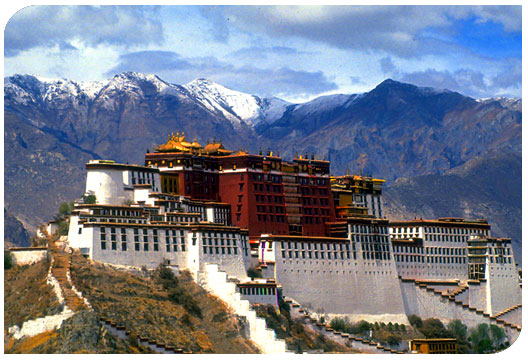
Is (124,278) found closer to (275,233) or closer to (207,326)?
(207,326)

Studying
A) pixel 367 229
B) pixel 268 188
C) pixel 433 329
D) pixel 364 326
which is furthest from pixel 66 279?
pixel 433 329

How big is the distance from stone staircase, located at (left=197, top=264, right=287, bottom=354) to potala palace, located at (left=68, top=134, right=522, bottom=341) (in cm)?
28

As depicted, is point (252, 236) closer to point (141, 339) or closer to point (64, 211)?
point (64, 211)

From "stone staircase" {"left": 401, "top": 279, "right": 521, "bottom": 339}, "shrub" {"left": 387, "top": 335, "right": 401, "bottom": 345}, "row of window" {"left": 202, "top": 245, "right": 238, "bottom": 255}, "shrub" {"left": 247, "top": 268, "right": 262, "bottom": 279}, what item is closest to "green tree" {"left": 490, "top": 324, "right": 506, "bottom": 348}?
"stone staircase" {"left": 401, "top": 279, "right": 521, "bottom": 339}

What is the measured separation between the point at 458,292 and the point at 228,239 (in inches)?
1602

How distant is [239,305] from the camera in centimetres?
16350

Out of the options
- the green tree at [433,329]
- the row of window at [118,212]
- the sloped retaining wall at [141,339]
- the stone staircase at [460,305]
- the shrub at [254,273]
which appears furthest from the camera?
the stone staircase at [460,305]

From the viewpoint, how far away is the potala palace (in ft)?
552

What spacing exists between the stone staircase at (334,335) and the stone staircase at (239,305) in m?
9.72

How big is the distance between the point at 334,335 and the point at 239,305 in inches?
571

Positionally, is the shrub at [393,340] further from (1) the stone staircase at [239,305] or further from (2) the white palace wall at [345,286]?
(1) the stone staircase at [239,305]

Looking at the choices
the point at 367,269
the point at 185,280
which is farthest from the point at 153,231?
the point at 367,269

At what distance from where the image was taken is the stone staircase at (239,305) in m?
160

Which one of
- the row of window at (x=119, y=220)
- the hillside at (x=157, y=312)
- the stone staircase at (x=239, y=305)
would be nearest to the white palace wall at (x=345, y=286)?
the stone staircase at (x=239, y=305)
